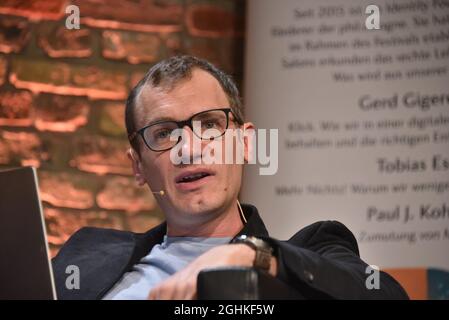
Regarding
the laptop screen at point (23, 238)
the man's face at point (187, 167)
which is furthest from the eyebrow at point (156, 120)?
the laptop screen at point (23, 238)

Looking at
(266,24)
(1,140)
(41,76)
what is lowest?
(1,140)

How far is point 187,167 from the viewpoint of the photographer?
1.61 m

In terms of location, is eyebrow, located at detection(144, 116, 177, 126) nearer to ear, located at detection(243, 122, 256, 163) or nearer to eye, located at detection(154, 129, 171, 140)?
eye, located at detection(154, 129, 171, 140)

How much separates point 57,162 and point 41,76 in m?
0.30

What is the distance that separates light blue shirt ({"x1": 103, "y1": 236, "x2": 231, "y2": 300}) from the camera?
159 cm

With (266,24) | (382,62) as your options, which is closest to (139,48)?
(266,24)

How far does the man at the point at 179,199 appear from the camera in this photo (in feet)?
5.30

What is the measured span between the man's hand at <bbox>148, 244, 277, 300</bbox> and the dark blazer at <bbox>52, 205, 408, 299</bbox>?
7cm

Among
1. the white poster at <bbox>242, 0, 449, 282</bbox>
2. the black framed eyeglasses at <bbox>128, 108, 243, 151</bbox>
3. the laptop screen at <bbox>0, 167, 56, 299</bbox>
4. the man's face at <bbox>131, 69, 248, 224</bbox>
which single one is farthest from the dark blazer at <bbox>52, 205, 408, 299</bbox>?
the white poster at <bbox>242, 0, 449, 282</bbox>

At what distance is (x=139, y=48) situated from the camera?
104 inches

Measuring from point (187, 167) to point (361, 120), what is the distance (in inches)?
36.4

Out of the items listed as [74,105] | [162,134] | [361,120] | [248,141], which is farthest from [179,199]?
[74,105]

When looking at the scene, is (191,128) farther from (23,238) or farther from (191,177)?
(23,238)

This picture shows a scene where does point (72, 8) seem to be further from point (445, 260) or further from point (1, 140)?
point (445, 260)
